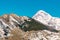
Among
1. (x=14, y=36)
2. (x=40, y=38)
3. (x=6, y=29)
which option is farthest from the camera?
(x=6, y=29)

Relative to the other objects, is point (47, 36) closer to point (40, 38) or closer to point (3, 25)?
point (40, 38)

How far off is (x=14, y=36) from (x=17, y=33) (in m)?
2.27

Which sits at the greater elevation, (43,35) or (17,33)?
(43,35)

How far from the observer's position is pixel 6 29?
189 m

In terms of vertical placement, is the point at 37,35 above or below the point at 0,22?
below

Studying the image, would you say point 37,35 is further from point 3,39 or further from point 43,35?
point 3,39

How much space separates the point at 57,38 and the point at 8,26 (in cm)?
3679

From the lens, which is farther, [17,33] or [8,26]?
[8,26]

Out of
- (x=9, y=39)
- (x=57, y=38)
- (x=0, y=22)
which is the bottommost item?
(x=9, y=39)

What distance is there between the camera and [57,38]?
186 meters

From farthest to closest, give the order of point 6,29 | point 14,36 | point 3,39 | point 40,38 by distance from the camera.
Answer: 1. point 6,29
2. point 40,38
3. point 3,39
4. point 14,36

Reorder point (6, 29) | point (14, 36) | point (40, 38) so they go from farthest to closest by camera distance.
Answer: point (6, 29) → point (40, 38) → point (14, 36)

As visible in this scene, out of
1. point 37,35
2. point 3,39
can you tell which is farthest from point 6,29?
point 3,39

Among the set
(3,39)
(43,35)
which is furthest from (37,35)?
(3,39)
